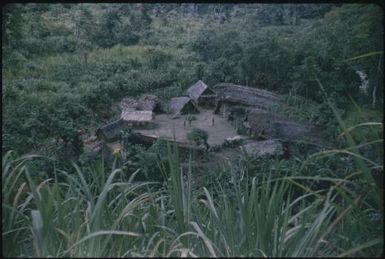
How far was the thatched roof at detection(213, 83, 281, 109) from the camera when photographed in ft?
27.7

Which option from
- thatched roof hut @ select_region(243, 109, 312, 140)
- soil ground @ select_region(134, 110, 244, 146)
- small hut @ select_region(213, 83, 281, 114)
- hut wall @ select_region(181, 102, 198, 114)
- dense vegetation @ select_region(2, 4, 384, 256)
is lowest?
soil ground @ select_region(134, 110, 244, 146)

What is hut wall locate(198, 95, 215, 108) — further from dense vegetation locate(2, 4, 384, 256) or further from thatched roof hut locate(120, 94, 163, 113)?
thatched roof hut locate(120, 94, 163, 113)

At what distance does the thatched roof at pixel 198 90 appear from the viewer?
8.77 meters

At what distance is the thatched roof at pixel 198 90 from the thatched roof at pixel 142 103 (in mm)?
606

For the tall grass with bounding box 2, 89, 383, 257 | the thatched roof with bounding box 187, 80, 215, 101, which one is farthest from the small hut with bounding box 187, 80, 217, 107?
the tall grass with bounding box 2, 89, 383, 257

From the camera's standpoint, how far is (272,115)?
8141mm

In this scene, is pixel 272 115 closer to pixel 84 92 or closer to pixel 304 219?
pixel 84 92

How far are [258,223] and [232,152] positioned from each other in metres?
5.52

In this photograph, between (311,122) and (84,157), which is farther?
(311,122)

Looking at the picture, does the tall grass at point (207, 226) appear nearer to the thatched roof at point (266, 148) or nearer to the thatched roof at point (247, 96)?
the thatched roof at point (266, 148)

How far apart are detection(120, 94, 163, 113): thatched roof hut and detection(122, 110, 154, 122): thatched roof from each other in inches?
7.3

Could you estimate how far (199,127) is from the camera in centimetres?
808

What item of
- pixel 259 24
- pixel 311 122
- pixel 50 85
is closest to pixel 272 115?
pixel 311 122

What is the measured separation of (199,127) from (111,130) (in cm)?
153
